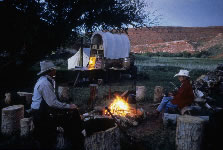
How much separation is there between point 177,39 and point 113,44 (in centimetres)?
4901

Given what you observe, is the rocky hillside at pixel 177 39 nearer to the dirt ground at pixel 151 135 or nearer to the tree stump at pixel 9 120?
the dirt ground at pixel 151 135

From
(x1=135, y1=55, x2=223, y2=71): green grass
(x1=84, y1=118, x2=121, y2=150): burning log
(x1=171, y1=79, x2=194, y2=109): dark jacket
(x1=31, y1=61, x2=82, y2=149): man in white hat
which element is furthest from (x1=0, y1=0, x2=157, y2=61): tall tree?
(x1=135, y1=55, x2=223, y2=71): green grass

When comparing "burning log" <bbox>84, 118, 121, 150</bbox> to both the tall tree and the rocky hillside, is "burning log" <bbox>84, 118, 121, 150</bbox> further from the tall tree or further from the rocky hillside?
the rocky hillside

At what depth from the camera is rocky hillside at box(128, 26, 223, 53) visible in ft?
158

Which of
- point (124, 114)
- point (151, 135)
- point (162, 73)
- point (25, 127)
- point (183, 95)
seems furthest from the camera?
point (162, 73)

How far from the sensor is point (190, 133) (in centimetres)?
411

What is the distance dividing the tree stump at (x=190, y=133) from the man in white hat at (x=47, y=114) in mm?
2270

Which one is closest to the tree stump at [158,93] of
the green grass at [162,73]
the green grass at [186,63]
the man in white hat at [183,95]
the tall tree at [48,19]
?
the green grass at [162,73]

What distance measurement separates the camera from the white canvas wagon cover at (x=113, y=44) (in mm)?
14091

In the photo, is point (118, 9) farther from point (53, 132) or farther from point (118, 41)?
point (53, 132)

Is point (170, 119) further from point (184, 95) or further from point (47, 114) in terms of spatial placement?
point (47, 114)

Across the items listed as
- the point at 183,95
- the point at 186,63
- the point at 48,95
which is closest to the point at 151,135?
the point at 183,95

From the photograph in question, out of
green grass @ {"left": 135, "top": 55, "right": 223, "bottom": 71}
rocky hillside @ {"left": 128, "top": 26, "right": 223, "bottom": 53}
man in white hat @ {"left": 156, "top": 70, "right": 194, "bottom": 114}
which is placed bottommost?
man in white hat @ {"left": 156, "top": 70, "right": 194, "bottom": 114}

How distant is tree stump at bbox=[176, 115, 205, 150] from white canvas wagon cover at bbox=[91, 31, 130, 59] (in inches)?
415
